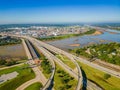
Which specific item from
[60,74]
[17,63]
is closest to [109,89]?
[60,74]

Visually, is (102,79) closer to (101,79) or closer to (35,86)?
(101,79)

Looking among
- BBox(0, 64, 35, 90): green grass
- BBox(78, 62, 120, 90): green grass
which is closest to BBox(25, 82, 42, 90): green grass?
BBox(0, 64, 35, 90): green grass

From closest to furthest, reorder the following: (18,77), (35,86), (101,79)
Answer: (35,86) < (101,79) < (18,77)

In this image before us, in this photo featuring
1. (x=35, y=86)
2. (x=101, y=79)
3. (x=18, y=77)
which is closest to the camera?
(x=35, y=86)

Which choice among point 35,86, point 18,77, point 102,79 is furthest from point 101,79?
point 18,77

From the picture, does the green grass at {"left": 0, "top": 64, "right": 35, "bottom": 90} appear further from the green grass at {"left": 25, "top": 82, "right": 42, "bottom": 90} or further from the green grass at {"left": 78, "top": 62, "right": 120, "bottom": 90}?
the green grass at {"left": 78, "top": 62, "right": 120, "bottom": 90}

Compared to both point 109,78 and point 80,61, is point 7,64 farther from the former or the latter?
point 109,78

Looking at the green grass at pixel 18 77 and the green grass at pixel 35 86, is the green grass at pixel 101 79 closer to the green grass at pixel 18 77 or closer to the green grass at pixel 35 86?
the green grass at pixel 35 86
